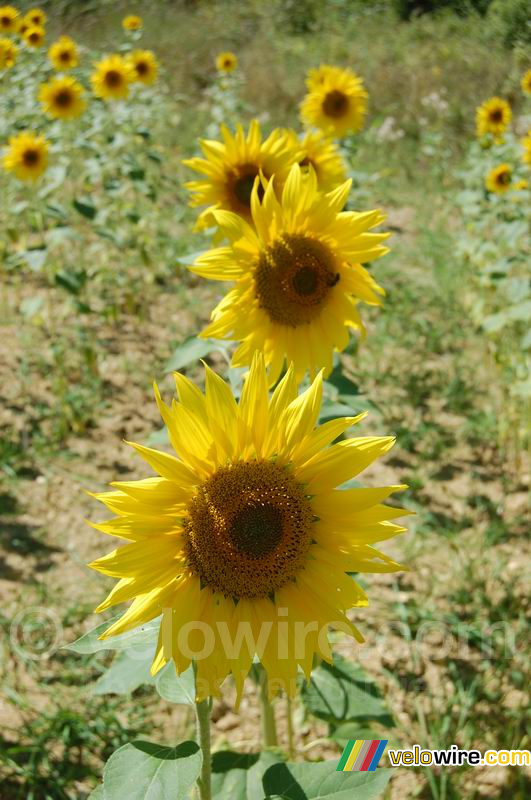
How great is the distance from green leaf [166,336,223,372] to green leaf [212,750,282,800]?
929 mm

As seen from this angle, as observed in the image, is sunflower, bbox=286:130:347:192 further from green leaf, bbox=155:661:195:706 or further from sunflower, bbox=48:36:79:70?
sunflower, bbox=48:36:79:70

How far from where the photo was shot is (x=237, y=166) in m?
2.30

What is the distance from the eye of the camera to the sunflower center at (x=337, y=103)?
13.4 feet

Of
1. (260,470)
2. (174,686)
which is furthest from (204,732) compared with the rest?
(260,470)

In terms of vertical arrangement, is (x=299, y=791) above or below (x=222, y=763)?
above

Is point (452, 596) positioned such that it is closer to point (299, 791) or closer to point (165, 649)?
point (299, 791)

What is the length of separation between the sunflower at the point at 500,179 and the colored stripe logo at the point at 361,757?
151 inches

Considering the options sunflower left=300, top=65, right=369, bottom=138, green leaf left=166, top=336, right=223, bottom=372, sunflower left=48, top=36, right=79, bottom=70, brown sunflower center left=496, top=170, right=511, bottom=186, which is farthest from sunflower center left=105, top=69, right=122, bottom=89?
green leaf left=166, top=336, right=223, bottom=372

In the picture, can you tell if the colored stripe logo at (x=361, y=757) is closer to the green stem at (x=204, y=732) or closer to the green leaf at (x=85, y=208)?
the green stem at (x=204, y=732)

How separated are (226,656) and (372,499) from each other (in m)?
0.35

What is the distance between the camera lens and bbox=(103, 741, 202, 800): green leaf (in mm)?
1153

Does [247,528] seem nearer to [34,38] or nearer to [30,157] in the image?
[30,157]

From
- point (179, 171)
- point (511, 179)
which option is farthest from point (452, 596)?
point (179, 171)

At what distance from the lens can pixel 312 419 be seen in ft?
3.99
